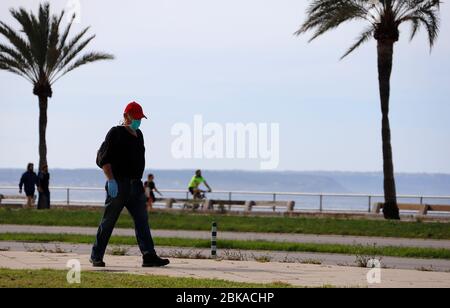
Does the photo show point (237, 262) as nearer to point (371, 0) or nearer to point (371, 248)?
point (371, 248)

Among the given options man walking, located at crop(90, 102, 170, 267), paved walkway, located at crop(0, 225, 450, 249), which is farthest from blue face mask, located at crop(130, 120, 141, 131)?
paved walkway, located at crop(0, 225, 450, 249)

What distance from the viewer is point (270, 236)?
2534 cm

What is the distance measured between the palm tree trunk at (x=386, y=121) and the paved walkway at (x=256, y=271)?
68.0 feet

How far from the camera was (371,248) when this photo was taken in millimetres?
21047

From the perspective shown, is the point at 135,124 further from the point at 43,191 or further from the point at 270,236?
the point at 43,191

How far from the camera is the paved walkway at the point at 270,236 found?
23569 mm

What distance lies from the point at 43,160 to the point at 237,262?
89.2ft

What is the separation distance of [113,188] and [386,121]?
23296 mm

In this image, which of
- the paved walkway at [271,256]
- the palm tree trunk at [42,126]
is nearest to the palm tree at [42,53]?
the palm tree trunk at [42,126]

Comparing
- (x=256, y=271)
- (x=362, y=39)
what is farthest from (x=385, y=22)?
(x=256, y=271)

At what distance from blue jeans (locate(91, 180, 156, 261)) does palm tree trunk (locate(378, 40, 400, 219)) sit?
22285 mm

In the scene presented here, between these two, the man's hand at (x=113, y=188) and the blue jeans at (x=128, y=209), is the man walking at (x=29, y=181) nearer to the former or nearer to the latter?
the blue jeans at (x=128, y=209)
